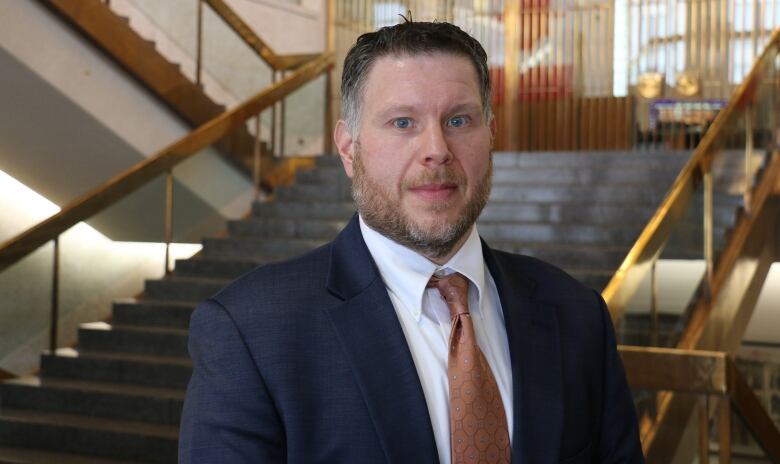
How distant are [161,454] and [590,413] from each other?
381cm

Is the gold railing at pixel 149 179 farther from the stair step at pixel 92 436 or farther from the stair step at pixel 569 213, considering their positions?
the stair step at pixel 569 213

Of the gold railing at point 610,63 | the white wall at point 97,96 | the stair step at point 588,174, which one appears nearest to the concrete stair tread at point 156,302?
the white wall at point 97,96

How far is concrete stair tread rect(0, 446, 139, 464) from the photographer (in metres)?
5.12

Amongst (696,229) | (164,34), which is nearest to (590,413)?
(696,229)

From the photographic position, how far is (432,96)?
1.51 meters

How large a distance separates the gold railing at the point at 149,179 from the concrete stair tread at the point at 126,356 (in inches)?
4.0

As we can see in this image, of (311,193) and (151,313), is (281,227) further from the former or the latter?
(151,313)

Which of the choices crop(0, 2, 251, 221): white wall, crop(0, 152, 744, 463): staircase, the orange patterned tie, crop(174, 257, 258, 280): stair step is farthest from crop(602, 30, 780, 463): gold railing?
crop(0, 2, 251, 221): white wall

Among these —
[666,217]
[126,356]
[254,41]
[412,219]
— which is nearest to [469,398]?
[412,219]

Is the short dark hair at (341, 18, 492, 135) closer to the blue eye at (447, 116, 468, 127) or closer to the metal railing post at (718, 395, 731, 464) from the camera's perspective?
the blue eye at (447, 116, 468, 127)

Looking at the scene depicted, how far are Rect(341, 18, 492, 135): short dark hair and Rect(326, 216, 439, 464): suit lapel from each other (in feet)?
0.76

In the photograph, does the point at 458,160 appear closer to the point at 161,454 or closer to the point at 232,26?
the point at 161,454

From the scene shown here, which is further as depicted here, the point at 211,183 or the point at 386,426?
the point at 211,183

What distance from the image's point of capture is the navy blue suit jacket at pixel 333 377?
1.47 metres
